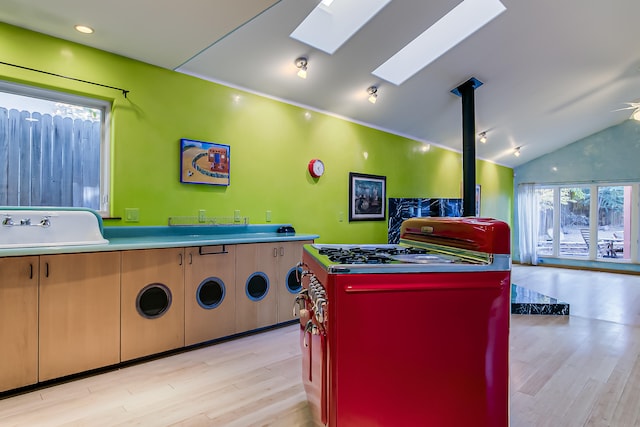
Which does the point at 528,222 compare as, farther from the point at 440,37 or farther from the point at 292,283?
the point at 292,283

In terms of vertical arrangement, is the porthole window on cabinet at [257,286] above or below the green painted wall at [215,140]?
below

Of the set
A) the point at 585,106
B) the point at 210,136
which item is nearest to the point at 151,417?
the point at 210,136

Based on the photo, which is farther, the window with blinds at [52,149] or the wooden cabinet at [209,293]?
the wooden cabinet at [209,293]

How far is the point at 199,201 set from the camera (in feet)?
10.9

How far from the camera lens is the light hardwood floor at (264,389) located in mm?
1913

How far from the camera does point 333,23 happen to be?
127 inches

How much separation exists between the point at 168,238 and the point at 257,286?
93 cm

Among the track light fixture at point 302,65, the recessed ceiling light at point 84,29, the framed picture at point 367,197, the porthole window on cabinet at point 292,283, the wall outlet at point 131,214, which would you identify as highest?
the track light fixture at point 302,65

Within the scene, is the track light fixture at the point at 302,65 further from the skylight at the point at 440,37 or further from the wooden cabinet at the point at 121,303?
the wooden cabinet at the point at 121,303

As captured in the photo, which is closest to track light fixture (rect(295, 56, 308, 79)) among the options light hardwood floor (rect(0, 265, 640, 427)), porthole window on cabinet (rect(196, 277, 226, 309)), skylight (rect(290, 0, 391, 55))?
skylight (rect(290, 0, 391, 55))

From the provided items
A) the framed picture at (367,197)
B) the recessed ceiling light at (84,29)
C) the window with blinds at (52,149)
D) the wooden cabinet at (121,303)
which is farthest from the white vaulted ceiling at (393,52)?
the wooden cabinet at (121,303)

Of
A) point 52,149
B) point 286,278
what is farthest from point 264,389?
point 52,149

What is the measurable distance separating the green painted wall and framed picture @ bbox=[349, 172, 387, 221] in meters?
0.10

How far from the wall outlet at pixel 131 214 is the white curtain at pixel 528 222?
28.1 feet
